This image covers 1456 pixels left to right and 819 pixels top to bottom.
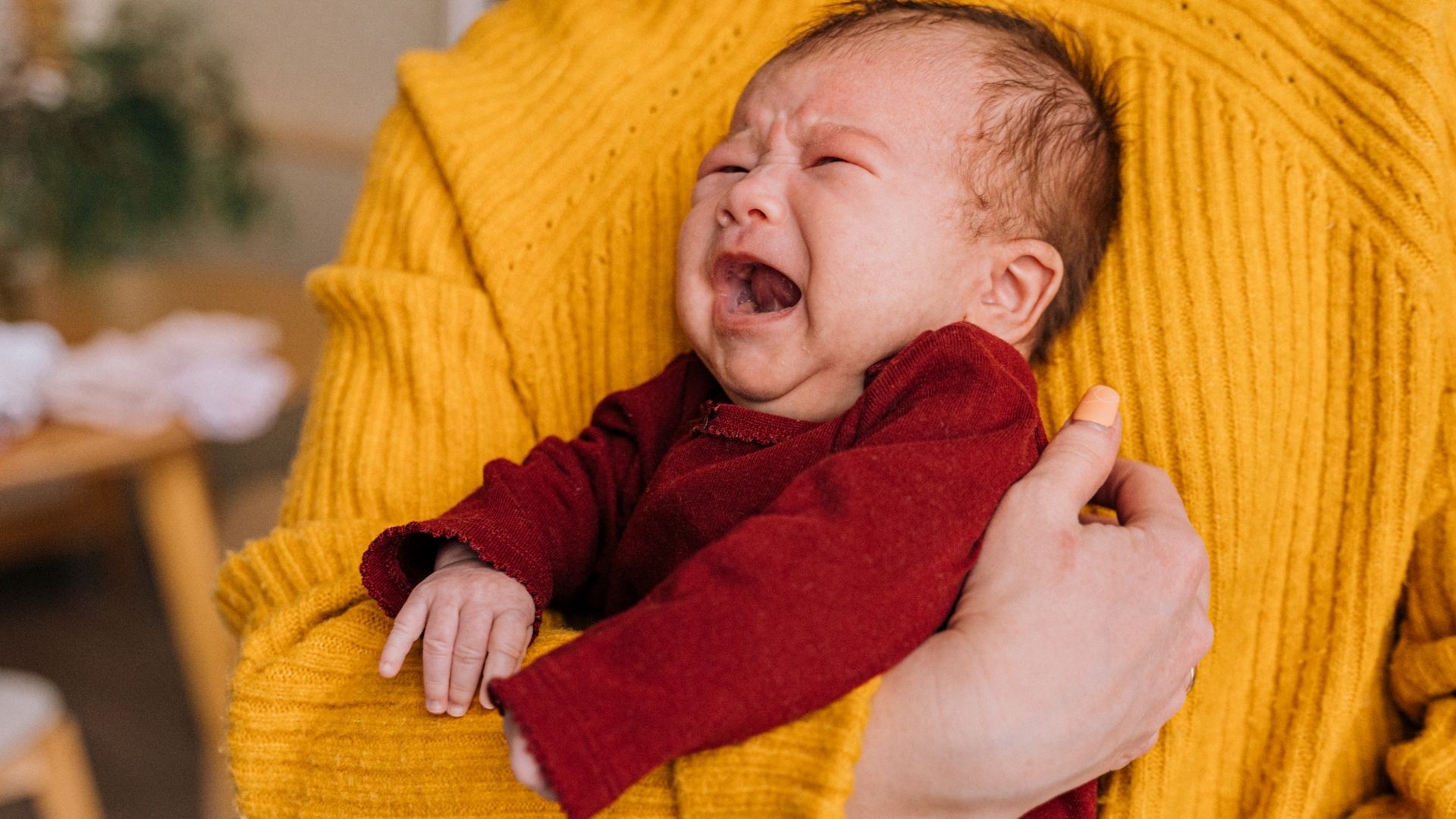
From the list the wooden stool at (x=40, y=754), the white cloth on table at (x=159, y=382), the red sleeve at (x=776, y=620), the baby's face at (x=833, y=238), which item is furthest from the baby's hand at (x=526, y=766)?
the white cloth on table at (x=159, y=382)

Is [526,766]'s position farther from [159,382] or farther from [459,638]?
[159,382]

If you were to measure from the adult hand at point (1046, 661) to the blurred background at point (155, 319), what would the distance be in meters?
1.86

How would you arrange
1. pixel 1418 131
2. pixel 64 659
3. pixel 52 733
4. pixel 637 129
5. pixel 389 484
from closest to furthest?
pixel 1418 131, pixel 389 484, pixel 637 129, pixel 52 733, pixel 64 659

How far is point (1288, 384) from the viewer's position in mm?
1022

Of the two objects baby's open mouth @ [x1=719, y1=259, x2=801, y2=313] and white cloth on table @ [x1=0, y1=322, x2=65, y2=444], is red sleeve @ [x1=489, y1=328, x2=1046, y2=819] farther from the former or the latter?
white cloth on table @ [x1=0, y1=322, x2=65, y2=444]

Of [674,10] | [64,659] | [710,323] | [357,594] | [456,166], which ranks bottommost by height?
[64,659]

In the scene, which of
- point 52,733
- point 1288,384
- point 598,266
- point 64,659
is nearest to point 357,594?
point 598,266

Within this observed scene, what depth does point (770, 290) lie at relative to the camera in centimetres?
107

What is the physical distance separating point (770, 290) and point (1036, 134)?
0.29 m

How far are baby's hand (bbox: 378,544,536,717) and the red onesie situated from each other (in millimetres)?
43

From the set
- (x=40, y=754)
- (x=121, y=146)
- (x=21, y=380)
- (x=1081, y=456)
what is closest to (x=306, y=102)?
(x=121, y=146)

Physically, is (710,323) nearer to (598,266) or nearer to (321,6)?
(598,266)

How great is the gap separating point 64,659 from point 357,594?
110 inches

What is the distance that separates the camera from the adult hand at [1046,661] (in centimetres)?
78
